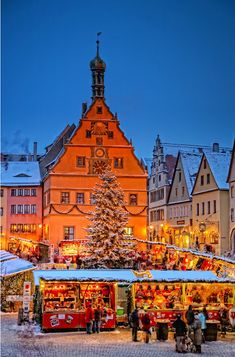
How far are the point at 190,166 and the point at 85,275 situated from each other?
32.6 meters

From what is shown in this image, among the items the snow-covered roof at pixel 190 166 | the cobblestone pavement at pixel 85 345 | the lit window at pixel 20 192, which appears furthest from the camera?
the snow-covered roof at pixel 190 166

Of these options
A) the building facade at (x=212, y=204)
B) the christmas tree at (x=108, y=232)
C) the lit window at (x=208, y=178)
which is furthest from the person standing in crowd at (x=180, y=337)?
the lit window at (x=208, y=178)

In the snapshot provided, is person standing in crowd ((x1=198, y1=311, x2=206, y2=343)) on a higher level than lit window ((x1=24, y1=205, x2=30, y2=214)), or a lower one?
lower

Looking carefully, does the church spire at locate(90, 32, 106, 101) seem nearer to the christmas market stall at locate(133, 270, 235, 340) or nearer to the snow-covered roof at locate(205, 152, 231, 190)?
the snow-covered roof at locate(205, 152, 231, 190)

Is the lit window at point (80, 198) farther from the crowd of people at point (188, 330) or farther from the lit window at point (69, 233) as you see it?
the crowd of people at point (188, 330)

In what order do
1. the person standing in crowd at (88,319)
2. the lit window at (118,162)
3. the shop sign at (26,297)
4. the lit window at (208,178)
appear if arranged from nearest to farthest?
1. the person standing in crowd at (88,319)
2. the shop sign at (26,297)
3. the lit window at (118,162)
4. the lit window at (208,178)

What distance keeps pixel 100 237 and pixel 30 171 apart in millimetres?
22639

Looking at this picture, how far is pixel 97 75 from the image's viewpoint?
54531 millimetres

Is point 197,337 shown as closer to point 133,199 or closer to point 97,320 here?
point 97,320

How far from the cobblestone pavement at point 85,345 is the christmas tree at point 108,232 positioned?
11097mm

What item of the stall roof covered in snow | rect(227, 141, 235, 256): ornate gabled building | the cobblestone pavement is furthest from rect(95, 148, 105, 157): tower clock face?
the cobblestone pavement

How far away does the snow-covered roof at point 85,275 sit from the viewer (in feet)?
89.5

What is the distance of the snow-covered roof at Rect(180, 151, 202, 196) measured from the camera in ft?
191

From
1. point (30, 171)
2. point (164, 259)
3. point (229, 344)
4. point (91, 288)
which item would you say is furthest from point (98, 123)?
point (229, 344)
